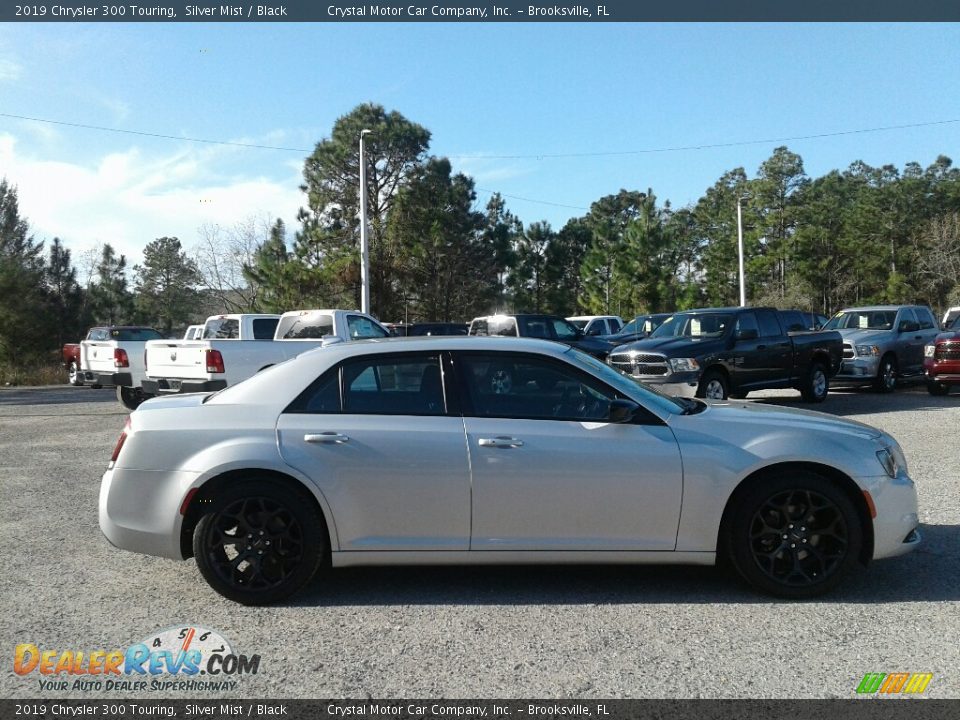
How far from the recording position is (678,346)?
13.5m

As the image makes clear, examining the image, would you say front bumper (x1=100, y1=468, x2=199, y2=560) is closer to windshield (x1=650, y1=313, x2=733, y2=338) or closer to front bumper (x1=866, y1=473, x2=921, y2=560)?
front bumper (x1=866, y1=473, x2=921, y2=560)

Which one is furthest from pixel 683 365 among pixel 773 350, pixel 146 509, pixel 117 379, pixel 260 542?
pixel 117 379

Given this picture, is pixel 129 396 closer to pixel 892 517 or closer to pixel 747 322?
pixel 747 322

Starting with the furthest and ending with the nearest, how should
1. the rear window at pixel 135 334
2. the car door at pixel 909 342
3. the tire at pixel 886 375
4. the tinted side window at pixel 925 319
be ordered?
the rear window at pixel 135 334
the tinted side window at pixel 925 319
the car door at pixel 909 342
the tire at pixel 886 375

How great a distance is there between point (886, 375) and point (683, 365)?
6.48m

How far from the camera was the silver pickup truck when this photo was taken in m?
16.9

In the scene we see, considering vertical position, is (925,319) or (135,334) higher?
(135,334)

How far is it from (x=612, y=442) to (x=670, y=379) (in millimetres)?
8722

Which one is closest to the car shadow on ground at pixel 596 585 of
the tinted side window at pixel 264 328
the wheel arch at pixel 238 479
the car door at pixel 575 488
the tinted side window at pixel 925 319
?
the car door at pixel 575 488

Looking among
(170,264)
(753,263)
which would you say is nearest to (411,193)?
(753,263)

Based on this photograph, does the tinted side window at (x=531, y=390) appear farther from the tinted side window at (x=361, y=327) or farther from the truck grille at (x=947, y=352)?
the truck grille at (x=947, y=352)

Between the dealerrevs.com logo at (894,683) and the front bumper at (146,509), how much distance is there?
353 cm

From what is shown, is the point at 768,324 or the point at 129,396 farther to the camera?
the point at 129,396

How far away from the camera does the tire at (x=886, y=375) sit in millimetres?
16953
